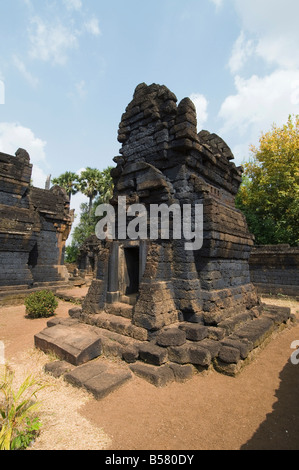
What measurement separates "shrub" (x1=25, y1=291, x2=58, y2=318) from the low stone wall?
10903mm

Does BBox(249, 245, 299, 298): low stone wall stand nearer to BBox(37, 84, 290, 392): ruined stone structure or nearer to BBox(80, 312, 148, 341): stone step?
BBox(37, 84, 290, 392): ruined stone structure

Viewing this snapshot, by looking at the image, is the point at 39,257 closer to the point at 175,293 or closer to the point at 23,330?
the point at 23,330

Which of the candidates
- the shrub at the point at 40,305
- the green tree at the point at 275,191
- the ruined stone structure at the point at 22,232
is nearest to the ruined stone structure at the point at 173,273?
the shrub at the point at 40,305

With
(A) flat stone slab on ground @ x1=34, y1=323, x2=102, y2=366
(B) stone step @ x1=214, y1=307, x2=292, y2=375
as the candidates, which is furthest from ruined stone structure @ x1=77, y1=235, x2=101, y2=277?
(B) stone step @ x1=214, y1=307, x2=292, y2=375

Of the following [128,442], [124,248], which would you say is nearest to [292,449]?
[128,442]

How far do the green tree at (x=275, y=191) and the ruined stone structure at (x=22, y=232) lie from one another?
14.3m

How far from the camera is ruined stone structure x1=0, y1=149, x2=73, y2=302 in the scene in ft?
35.1

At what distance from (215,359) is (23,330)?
5.66 metres
